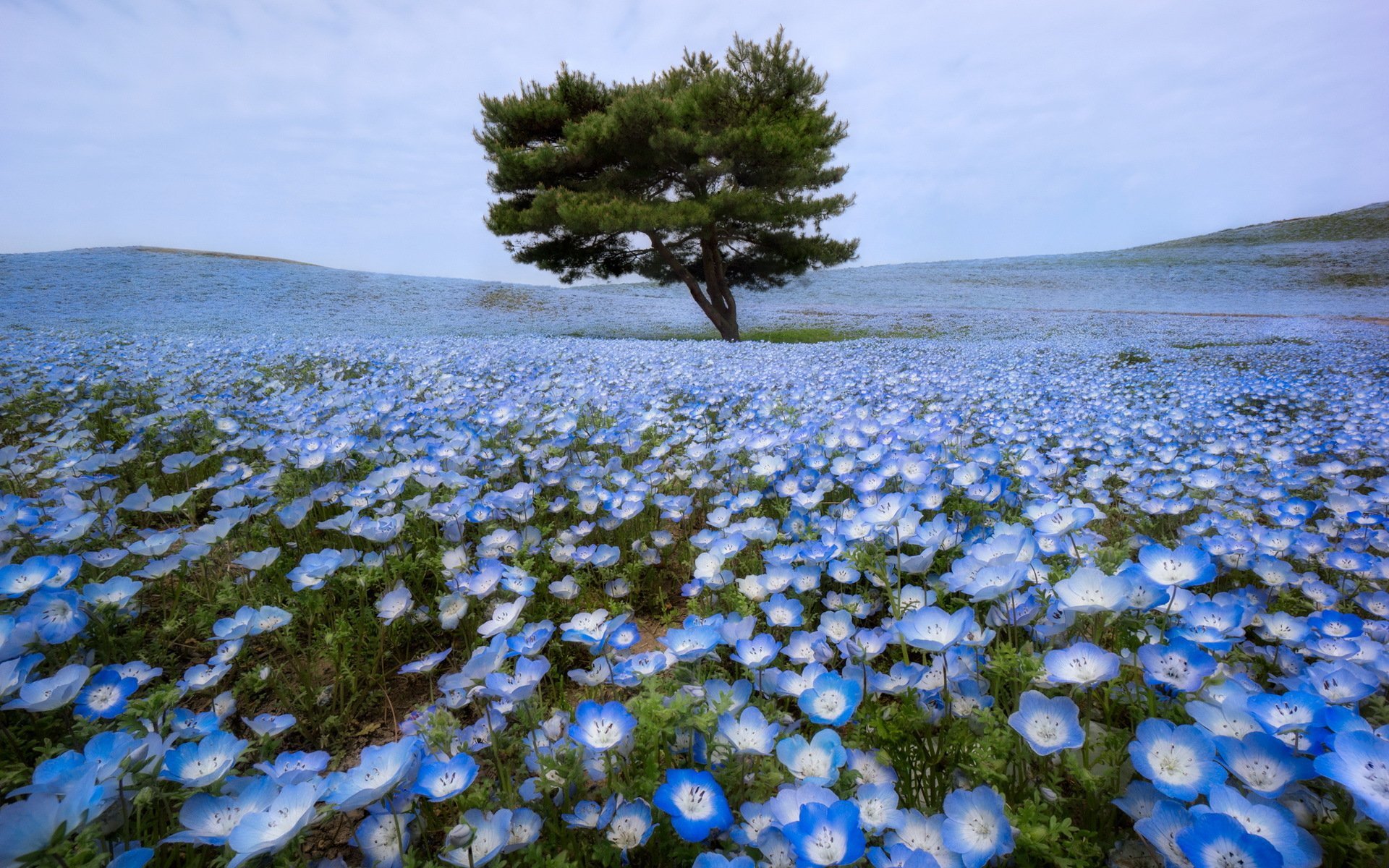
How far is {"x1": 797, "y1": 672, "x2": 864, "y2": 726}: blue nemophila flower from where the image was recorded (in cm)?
126

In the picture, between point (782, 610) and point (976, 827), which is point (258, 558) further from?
point (976, 827)

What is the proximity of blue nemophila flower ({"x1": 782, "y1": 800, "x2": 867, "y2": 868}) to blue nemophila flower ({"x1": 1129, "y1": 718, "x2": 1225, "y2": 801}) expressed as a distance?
529mm

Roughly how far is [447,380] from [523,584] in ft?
13.8

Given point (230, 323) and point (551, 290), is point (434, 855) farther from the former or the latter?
point (551, 290)

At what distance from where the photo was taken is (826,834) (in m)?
0.98

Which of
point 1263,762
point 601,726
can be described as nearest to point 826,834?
point 601,726

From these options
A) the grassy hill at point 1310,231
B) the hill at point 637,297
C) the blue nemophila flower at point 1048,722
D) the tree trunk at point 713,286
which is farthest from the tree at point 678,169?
the grassy hill at point 1310,231

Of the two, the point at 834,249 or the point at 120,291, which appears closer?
the point at 834,249

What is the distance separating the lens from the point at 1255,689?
135 centimetres

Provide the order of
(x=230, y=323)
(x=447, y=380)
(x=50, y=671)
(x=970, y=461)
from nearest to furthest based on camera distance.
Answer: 1. (x=50, y=671)
2. (x=970, y=461)
3. (x=447, y=380)
4. (x=230, y=323)

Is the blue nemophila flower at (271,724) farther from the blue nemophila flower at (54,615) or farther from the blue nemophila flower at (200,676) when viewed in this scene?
the blue nemophila flower at (54,615)

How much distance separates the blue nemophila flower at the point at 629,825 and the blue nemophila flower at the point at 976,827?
0.56 meters

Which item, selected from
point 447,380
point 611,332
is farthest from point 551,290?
point 447,380

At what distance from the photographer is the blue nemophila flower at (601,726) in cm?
123
